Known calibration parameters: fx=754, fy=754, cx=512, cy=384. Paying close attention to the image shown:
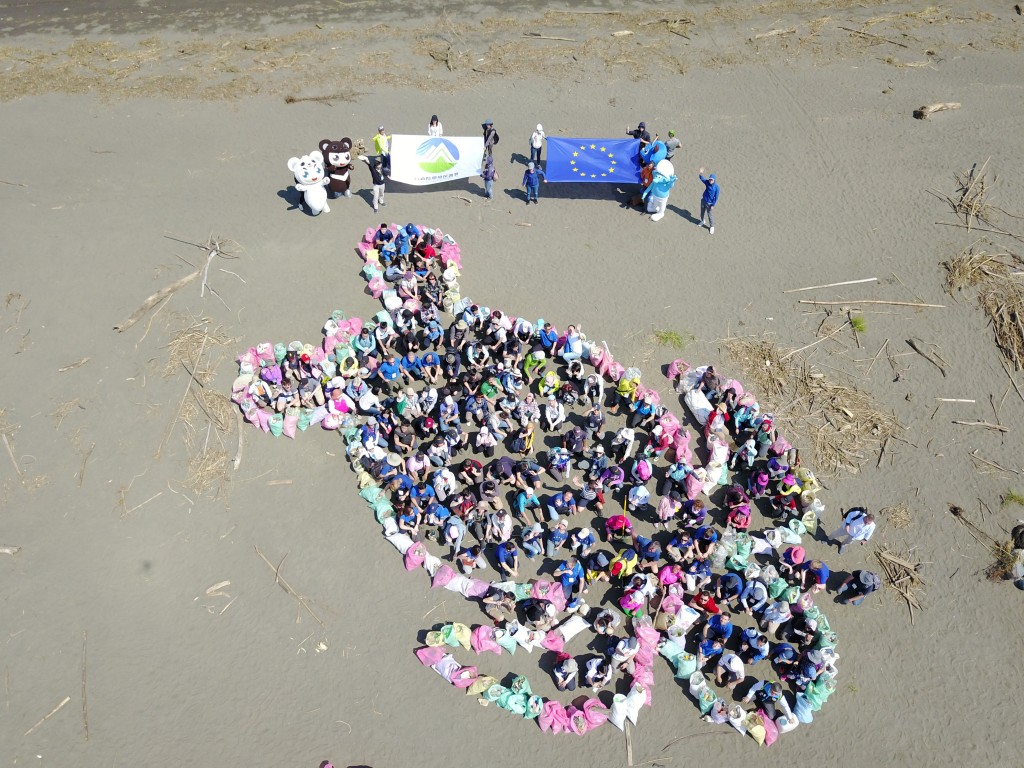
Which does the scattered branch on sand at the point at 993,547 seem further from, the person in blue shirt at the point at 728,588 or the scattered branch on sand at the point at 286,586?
the scattered branch on sand at the point at 286,586

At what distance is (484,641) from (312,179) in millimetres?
12592

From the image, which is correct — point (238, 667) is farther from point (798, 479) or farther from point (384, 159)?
point (384, 159)

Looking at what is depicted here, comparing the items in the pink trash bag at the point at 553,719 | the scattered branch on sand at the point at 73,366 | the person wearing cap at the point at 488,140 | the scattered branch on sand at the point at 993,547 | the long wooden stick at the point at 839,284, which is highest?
the person wearing cap at the point at 488,140

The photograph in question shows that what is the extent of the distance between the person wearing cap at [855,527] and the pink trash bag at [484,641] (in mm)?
6712

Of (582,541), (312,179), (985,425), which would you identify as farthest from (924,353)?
(312,179)

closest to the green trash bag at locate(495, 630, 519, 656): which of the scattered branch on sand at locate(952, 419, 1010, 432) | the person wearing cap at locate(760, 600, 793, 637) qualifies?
the person wearing cap at locate(760, 600, 793, 637)

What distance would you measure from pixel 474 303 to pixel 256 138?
9.68 meters

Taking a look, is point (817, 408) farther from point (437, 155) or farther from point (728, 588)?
point (437, 155)

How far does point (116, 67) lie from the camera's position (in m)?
24.8

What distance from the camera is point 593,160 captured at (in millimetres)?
20219

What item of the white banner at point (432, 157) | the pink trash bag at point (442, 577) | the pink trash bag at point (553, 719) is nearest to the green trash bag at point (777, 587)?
the pink trash bag at point (553, 719)

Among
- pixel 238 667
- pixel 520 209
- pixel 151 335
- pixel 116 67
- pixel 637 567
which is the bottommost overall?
pixel 238 667

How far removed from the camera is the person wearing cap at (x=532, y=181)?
65.9 ft

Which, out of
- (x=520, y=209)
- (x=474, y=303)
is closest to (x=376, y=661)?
(x=474, y=303)
